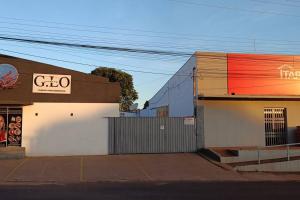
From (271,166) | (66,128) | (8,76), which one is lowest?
(271,166)

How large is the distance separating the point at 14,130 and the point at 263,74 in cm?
1443

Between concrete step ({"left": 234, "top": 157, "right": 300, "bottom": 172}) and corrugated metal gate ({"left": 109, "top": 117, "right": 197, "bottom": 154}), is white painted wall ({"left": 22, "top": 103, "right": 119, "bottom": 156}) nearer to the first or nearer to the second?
corrugated metal gate ({"left": 109, "top": 117, "right": 197, "bottom": 154})

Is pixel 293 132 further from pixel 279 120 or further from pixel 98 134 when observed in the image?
pixel 98 134

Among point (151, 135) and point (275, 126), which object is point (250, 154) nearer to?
point (275, 126)

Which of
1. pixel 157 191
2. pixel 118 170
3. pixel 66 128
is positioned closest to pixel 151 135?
pixel 66 128

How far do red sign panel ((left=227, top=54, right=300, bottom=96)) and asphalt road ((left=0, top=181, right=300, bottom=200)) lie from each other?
1002 cm

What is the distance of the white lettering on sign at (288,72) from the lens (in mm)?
26411

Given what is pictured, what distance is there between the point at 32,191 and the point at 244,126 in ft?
51.2

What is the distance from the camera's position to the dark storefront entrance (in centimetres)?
2383

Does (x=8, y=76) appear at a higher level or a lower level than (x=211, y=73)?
lower

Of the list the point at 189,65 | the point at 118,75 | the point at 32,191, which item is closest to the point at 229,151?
the point at 189,65

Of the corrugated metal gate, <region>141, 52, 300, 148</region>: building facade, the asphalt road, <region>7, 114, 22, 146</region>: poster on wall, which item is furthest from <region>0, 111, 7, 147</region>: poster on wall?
<region>141, 52, 300, 148</region>: building facade

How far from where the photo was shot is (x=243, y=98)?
2520cm

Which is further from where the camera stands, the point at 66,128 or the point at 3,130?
the point at 66,128
